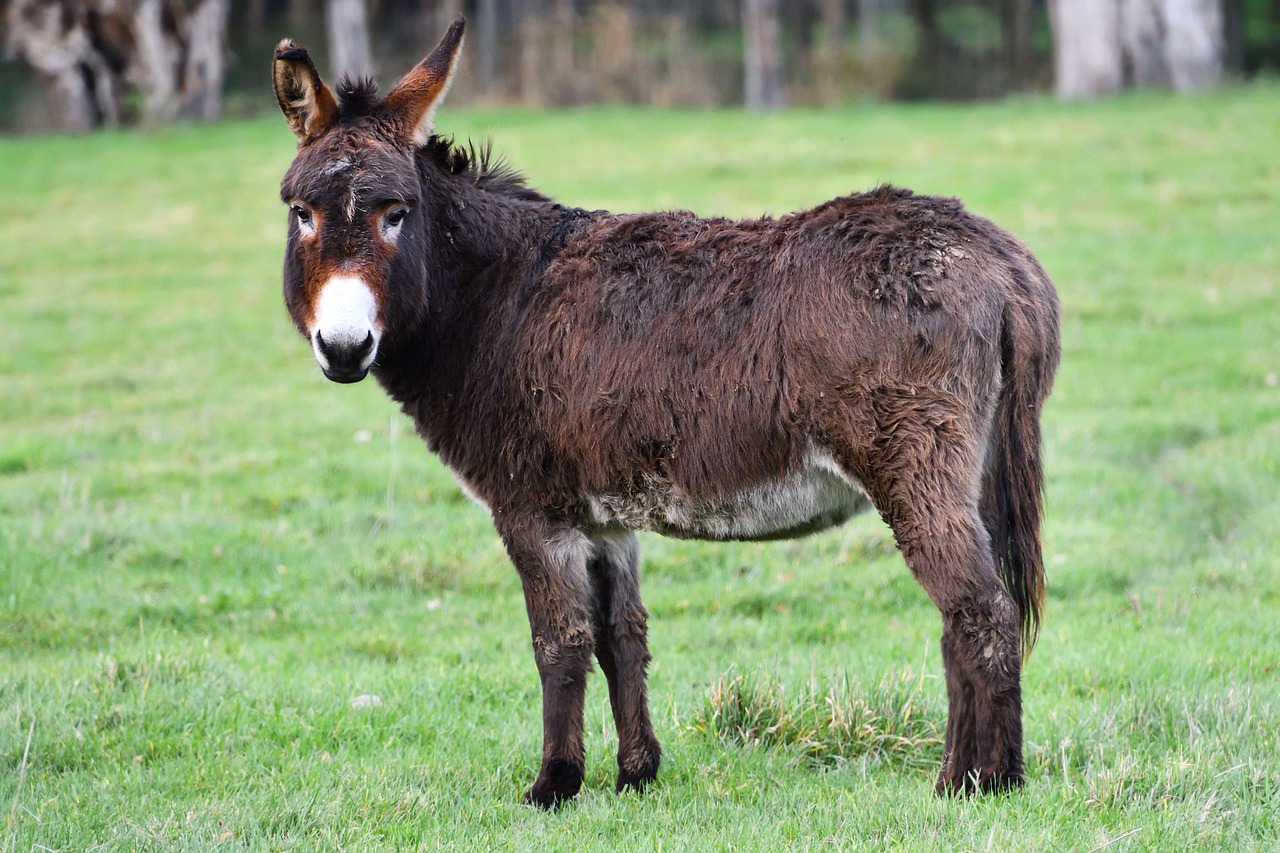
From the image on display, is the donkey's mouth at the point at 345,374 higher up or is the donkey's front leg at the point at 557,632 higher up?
the donkey's mouth at the point at 345,374

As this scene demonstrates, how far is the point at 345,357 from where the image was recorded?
404cm

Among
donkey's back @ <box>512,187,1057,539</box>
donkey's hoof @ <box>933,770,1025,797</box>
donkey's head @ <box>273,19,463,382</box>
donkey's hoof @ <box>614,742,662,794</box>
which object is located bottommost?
donkey's hoof @ <box>614,742,662,794</box>

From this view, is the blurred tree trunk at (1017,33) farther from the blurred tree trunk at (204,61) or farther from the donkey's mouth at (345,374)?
the donkey's mouth at (345,374)

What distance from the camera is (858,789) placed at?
4316 mm

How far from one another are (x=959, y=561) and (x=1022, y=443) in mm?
476

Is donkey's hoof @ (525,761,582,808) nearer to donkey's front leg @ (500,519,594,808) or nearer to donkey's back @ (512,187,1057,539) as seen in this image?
donkey's front leg @ (500,519,594,808)

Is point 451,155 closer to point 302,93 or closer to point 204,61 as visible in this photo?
point 302,93

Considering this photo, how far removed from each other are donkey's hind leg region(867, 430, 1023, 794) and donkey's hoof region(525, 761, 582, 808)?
4.54 feet

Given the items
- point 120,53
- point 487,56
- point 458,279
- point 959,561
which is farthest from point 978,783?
point 487,56

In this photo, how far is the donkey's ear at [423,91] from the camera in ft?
15.0

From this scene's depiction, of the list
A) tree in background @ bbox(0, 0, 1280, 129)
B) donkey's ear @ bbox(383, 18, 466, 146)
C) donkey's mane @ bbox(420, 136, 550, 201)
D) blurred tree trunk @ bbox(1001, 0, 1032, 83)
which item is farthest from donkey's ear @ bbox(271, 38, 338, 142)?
blurred tree trunk @ bbox(1001, 0, 1032, 83)

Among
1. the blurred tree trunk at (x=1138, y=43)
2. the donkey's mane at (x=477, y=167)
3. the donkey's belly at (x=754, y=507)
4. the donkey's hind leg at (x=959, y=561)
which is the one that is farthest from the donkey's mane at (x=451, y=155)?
the blurred tree trunk at (x=1138, y=43)

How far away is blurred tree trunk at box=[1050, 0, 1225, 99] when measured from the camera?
71.9 feet

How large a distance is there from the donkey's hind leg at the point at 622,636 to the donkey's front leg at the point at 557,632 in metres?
0.21
